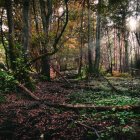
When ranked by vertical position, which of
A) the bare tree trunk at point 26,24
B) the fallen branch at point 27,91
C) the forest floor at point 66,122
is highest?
the bare tree trunk at point 26,24

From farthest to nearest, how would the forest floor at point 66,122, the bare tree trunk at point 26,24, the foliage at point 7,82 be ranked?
the bare tree trunk at point 26,24, the foliage at point 7,82, the forest floor at point 66,122

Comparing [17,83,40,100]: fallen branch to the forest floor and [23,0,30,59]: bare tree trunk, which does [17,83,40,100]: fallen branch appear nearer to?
the forest floor

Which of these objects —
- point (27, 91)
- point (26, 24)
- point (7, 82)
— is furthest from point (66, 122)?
point (26, 24)

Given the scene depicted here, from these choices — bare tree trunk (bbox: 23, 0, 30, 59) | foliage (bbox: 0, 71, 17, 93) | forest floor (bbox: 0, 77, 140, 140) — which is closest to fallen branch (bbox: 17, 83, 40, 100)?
foliage (bbox: 0, 71, 17, 93)

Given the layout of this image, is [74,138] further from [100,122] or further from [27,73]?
[27,73]

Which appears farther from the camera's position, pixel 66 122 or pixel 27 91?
pixel 27 91

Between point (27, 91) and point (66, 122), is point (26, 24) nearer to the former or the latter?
point (27, 91)

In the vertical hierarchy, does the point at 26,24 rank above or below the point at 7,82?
above

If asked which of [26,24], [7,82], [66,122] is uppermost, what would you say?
[26,24]

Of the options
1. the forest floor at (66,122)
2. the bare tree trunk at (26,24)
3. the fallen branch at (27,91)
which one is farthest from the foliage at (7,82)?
the bare tree trunk at (26,24)

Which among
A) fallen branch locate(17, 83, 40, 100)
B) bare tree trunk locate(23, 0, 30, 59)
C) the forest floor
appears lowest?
the forest floor

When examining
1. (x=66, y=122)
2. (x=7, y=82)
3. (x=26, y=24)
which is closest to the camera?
(x=66, y=122)

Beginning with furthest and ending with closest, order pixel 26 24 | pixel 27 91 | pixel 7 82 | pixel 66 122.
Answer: pixel 26 24, pixel 7 82, pixel 27 91, pixel 66 122

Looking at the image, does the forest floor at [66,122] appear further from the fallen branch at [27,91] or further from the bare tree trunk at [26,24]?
the bare tree trunk at [26,24]
